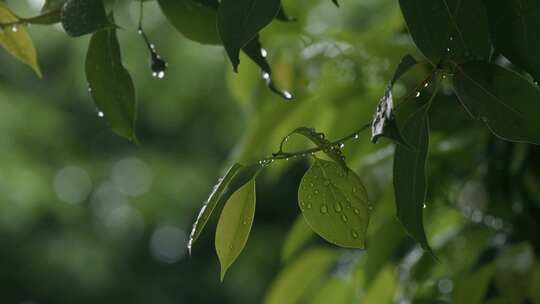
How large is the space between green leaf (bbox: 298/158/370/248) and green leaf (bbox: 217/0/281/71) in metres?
0.07

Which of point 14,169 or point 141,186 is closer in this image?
point 14,169

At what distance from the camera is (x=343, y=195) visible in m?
0.48

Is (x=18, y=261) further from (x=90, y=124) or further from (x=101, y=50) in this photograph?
(x=101, y=50)

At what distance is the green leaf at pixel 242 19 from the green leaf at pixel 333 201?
0.07 meters

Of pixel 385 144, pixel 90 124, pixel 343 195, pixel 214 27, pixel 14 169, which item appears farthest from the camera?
pixel 90 124

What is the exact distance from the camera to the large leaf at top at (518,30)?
479 mm

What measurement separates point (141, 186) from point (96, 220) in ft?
0.98

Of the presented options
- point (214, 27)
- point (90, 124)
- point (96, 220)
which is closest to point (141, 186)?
point (96, 220)

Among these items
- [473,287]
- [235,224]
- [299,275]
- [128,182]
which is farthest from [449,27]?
[128,182]

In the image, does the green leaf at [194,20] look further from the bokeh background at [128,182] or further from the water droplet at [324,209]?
the bokeh background at [128,182]

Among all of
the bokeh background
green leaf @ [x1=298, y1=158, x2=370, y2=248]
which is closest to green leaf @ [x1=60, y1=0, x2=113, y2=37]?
green leaf @ [x1=298, y1=158, x2=370, y2=248]

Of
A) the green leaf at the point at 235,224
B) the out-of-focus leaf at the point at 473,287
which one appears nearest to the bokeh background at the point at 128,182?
the out-of-focus leaf at the point at 473,287

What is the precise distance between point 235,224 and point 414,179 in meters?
0.10

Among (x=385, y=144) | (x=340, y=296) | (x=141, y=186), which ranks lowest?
(x=141, y=186)
